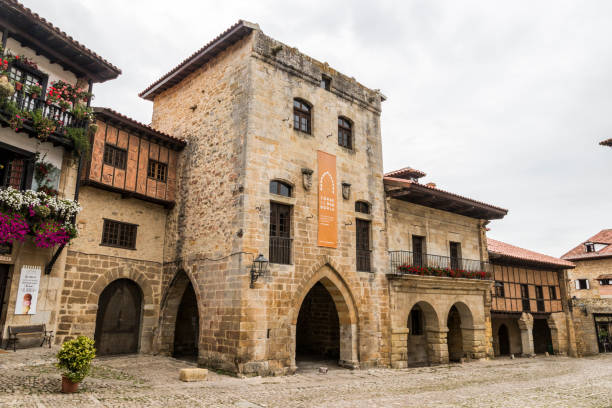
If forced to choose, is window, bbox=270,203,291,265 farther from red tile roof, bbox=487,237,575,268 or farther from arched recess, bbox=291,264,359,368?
red tile roof, bbox=487,237,575,268

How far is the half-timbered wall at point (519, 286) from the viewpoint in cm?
2433

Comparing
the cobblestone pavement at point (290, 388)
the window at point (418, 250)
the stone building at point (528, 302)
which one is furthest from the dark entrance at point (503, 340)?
the window at point (418, 250)

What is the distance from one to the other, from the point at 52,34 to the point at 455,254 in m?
19.2

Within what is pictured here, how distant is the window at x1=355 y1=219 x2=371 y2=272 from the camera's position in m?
17.2

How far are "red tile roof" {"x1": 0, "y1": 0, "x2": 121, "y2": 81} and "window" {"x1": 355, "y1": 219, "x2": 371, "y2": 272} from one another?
10.3 metres

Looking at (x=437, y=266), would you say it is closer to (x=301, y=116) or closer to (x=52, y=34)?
(x=301, y=116)

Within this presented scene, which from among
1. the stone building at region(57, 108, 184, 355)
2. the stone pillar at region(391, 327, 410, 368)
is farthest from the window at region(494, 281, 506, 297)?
the stone building at region(57, 108, 184, 355)

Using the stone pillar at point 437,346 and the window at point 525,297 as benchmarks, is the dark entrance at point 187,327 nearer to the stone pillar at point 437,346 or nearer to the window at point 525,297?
the stone pillar at point 437,346

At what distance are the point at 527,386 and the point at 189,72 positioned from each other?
55.7 ft

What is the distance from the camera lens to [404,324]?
1775 cm

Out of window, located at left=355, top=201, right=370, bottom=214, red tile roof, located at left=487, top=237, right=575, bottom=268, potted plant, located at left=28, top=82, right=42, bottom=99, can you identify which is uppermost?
potted plant, located at left=28, top=82, right=42, bottom=99

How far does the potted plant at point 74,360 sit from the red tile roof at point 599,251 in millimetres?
35819

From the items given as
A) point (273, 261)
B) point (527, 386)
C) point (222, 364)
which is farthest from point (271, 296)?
point (527, 386)

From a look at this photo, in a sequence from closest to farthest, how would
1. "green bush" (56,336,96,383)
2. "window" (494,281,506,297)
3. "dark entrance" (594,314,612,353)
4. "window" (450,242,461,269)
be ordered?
"green bush" (56,336,96,383), "window" (450,242,461,269), "window" (494,281,506,297), "dark entrance" (594,314,612,353)
